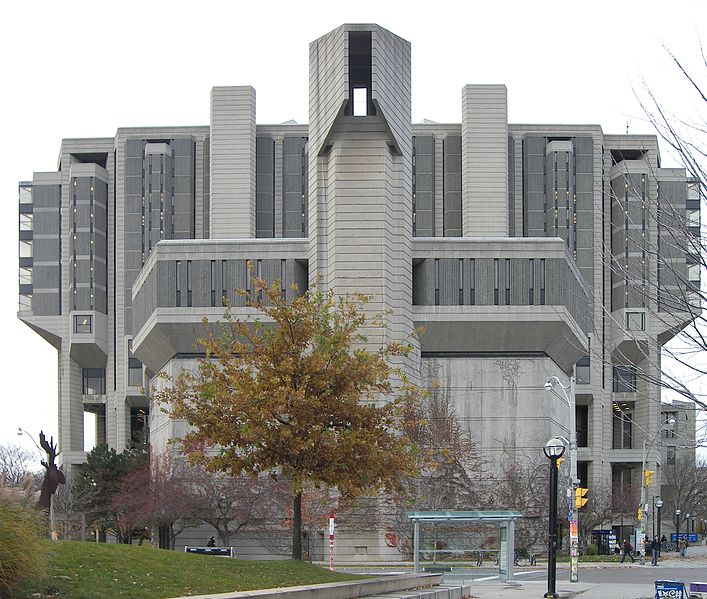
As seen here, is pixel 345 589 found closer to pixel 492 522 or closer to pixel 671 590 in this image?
pixel 671 590

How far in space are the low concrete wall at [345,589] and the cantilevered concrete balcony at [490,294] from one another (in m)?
54.4

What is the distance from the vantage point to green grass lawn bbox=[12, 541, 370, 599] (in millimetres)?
19875

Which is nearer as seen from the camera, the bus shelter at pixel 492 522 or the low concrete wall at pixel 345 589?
the low concrete wall at pixel 345 589

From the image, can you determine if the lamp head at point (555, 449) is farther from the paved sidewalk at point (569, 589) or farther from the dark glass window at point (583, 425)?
the dark glass window at point (583, 425)

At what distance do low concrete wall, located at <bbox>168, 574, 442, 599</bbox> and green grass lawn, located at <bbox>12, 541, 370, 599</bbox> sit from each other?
0.94 m

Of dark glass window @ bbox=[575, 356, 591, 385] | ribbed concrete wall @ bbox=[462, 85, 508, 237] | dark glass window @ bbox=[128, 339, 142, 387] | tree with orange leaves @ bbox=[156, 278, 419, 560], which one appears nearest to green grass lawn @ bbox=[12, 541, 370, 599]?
tree with orange leaves @ bbox=[156, 278, 419, 560]

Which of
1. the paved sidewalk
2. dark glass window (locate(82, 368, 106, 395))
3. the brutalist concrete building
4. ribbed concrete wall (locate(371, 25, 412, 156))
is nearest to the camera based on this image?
the paved sidewalk

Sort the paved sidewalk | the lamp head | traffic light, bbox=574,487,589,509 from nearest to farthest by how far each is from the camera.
A: the lamp head, the paved sidewalk, traffic light, bbox=574,487,589,509

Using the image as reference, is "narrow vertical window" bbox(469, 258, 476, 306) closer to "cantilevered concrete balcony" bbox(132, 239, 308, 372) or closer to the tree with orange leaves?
"cantilevered concrete balcony" bbox(132, 239, 308, 372)

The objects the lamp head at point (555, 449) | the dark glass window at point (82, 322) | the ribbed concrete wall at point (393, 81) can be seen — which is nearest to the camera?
the lamp head at point (555, 449)

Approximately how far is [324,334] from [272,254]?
5734 cm

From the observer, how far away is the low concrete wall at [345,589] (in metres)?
20.2

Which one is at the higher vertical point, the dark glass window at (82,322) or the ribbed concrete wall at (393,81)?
the ribbed concrete wall at (393,81)

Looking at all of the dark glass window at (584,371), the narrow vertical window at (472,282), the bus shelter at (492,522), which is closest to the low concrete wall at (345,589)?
the bus shelter at (492,522)
